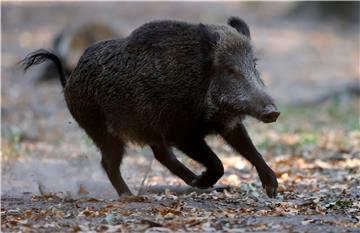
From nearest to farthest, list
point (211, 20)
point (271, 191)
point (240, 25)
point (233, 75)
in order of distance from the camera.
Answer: point (233, 75) < point (271, 191) < point (240, 25) < point (211, 20)

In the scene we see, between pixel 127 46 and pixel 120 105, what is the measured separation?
556mm

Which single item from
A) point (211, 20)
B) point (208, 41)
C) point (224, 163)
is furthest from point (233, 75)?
point (211, 20)

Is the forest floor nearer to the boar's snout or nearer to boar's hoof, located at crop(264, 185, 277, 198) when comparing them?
boar's hoof, located at crop(264, 185, 277, 198)

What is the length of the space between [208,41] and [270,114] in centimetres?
97

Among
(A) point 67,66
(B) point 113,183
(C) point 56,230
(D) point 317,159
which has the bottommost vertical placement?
(C) point 56,230

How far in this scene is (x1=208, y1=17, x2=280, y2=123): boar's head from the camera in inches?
Answer: 259

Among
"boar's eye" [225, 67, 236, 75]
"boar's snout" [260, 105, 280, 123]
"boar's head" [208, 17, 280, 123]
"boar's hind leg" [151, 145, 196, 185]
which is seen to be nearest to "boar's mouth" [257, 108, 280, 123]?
"boar's snout" [260, 105, 280, 123]

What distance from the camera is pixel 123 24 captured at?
73.6 feet

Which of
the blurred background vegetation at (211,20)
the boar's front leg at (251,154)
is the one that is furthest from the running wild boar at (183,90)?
the blurred background vegetation at (211,20)

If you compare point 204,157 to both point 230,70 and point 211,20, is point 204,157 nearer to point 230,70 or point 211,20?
point 230,70

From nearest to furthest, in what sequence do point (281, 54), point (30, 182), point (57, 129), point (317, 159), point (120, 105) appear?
point (120, 105)
point (30, 182)
point (317, 159)
point (57, 129)
point (281, 54)

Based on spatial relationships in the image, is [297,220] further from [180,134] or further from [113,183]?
[113,183]

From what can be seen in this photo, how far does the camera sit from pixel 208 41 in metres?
6.77

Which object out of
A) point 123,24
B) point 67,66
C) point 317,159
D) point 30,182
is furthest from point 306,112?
point 123,24
